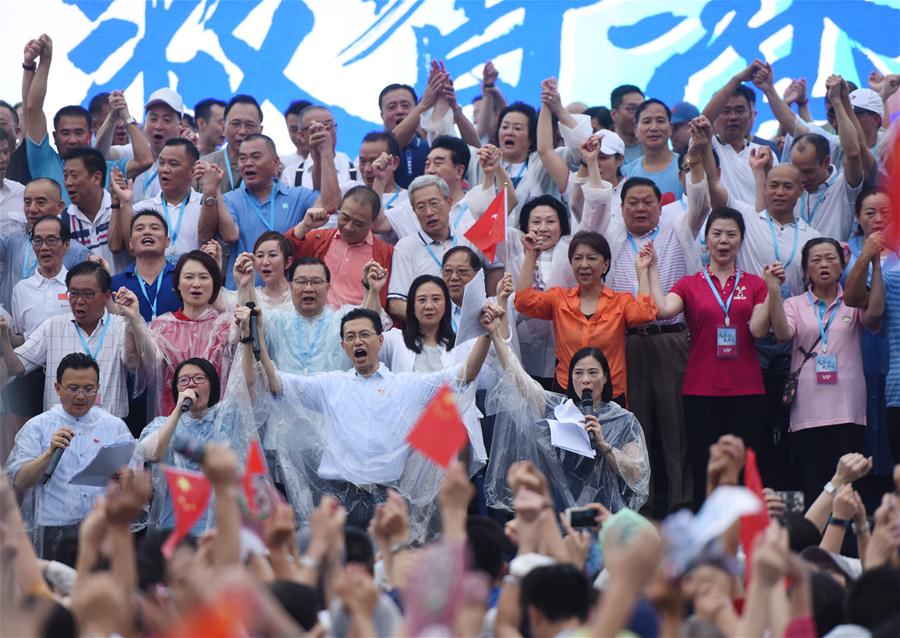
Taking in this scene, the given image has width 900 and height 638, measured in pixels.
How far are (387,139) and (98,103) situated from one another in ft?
5.90

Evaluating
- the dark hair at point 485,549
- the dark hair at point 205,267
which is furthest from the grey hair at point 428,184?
the dark hair at point 485,549

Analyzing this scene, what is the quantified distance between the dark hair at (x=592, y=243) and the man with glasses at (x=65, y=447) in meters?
2.13

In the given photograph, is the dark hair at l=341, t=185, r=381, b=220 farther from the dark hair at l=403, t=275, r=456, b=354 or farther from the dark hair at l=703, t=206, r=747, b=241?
the dark hair at l=703, t=206, r=747, b=241

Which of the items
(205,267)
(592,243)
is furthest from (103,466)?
(592,243)

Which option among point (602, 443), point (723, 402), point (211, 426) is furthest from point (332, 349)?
point (723, 402)

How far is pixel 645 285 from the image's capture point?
6738 millimetres

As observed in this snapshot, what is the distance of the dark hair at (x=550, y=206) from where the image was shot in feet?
23.4

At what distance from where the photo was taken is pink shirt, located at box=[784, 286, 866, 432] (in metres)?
6.46

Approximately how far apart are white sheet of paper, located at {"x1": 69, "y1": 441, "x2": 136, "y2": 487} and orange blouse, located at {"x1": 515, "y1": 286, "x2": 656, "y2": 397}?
1.91 metres

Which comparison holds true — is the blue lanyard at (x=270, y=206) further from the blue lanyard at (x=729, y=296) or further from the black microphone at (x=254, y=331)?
the blue lanyard at (x=729, y=296)

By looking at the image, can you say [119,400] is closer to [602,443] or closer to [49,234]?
[49,234]

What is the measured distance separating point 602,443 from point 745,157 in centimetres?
235

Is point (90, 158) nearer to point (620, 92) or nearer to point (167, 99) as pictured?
point (167, 99)

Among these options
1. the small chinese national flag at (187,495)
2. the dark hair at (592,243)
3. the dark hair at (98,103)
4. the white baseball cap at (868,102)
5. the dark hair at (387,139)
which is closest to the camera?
the small chinese national flag at (187,495)
